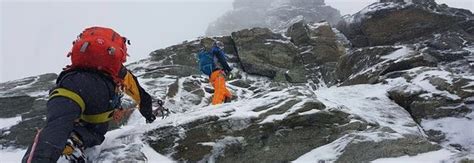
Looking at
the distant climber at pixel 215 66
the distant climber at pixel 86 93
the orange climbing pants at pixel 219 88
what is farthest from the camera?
the distant climber at pixel 215 66

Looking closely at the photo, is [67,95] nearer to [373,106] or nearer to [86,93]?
[86,93]

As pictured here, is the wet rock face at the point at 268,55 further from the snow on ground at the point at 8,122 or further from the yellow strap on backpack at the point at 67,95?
the yellow strap on backpack at the point at 67,95

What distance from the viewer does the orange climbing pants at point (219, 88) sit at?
13773mm

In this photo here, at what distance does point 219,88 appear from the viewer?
556 inches

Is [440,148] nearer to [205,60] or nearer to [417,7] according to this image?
[205,60]

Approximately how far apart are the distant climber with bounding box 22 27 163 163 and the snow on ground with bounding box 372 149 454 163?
385 cm

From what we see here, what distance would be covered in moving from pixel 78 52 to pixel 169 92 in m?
12.5

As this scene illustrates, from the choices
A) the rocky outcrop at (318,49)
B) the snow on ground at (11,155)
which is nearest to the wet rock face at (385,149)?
the snow on ground at (11,155)

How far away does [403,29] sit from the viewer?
23.4 meters

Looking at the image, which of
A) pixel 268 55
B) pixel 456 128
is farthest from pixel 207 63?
pixel 268 55

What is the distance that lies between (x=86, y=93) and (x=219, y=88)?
28.2ft

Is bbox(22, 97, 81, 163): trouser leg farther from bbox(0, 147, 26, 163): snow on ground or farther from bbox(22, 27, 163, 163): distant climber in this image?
bbox(0, 147, 26, 163): snow on ground

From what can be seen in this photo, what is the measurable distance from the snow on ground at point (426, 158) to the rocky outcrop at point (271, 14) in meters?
78.5

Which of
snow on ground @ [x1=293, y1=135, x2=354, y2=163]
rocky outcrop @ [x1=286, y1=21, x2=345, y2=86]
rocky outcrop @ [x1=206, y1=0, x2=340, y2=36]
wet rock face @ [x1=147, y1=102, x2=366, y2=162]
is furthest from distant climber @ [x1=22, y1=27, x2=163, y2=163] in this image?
rocky outcrop @ [x1=206, y1=0, x2=340, y2=36]
